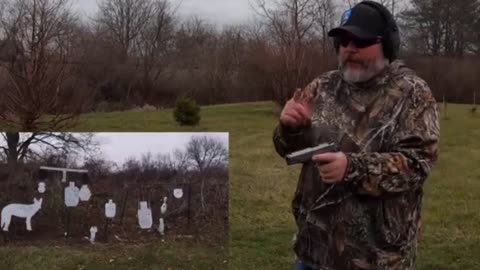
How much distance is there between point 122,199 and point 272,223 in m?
2.36

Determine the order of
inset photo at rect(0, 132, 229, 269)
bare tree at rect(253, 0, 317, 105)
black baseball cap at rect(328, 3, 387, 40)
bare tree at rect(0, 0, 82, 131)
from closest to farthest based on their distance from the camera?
1. black baseball cap at rect(328, 3, 387, 40)
2. inset photo at rect(0, 132, 229, 269)
3. bare tree at rect(0, 0, 82, 131)
4. bare tree at rect(253, 0, 317, 105)

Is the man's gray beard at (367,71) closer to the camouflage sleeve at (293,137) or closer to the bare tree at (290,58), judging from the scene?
the camouflage sleeve at (293,137)

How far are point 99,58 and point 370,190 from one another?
33991 millimetres

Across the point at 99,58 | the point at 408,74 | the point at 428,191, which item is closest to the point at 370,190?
the point at 408,74

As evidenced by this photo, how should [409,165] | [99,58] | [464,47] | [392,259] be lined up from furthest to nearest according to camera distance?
[464,47] → [99,58] → [392,259] → [409,165]

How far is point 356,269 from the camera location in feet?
5.90

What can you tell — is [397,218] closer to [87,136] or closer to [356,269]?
[356,269]

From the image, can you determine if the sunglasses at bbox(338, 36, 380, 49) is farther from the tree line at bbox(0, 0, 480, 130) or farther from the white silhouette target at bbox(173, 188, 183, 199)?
the tree line at bbox(0, 0, 480, 130)

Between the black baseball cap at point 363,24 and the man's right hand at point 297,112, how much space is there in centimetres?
19

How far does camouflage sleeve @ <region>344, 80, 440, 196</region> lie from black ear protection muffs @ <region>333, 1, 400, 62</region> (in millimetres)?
116

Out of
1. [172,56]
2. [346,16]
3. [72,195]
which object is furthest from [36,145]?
[172,56]

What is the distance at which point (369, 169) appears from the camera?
1.64 m

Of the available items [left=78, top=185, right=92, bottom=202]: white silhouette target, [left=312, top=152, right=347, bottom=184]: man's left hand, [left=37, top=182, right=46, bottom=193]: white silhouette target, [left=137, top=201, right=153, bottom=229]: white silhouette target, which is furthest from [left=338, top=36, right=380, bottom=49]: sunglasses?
[left=37, top=182, right=46, bottom=193]: white silhouette target

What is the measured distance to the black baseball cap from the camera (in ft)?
5.80
